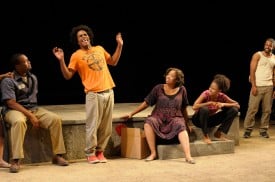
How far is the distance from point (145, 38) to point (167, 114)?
15.1ft

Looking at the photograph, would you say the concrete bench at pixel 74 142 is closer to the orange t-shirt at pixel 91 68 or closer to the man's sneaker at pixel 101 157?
the man's sneaker at pixel 101 157

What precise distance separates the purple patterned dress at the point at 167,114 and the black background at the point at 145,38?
3950mm

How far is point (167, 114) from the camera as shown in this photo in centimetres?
533

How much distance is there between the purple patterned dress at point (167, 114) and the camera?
5.23m

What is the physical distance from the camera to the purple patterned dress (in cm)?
523

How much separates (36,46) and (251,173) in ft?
17.2

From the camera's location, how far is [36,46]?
8.83 m

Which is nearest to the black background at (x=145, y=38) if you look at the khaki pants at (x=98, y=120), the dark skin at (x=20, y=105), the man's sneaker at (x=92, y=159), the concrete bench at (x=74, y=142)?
the concrete bench at (x=74, y=142)

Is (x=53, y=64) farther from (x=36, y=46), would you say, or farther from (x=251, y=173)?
(x=251, y=173)

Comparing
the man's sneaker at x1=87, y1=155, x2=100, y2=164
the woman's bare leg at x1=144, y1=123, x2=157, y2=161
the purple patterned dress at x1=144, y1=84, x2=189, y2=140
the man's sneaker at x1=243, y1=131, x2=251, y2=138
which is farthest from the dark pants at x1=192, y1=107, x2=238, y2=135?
the man's sneaker at x1=87, y1=155, x2=100, y2=164

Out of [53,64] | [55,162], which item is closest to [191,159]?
[55,162]

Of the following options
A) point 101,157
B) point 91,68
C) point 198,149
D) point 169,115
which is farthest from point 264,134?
point 91,68

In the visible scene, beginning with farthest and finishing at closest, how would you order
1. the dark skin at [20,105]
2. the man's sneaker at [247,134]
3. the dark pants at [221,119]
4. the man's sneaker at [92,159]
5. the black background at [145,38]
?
the black background at [145,38] → the man's sneaker at [247,134] → the dark pants at [221,119] → the man's sneaker at [92,159] → the dark skin at [20,105]

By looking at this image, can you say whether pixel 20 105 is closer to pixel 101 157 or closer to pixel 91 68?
pixel 91 68
